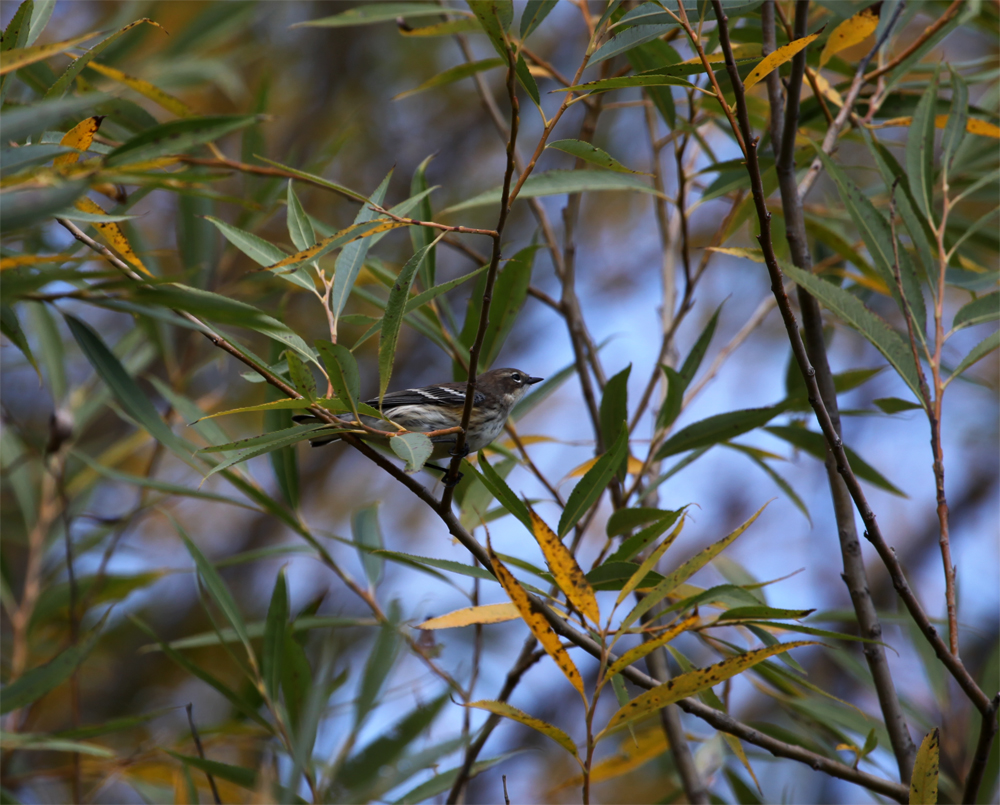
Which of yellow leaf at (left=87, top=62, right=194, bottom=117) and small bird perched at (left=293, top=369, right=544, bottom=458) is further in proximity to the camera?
small bird perched at (left=293, top=369, right=544, bottom=458)

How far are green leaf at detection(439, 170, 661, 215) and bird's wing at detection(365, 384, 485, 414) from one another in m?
1.30

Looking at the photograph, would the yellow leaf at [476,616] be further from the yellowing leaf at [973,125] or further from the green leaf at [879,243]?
the yellowing leaf at [973,125]

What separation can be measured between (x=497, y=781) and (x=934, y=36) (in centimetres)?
548

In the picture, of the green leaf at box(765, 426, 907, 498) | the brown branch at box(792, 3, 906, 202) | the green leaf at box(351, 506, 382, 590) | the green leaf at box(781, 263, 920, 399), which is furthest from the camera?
the green leaf at box(351, 506, 382, 590)

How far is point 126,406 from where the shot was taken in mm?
2072

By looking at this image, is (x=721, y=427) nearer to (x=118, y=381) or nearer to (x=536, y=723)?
(x=536, y=723)

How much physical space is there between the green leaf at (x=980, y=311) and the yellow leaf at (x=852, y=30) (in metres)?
0.86

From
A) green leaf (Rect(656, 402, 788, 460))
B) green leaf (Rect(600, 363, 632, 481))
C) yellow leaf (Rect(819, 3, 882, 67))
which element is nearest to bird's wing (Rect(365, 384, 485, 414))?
green leaf (Rect(600, 363, 632, 481))

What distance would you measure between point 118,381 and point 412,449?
876 mm

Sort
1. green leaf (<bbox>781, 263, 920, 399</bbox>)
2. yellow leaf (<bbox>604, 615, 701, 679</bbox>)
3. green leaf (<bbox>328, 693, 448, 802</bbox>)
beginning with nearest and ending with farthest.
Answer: yellow leaf (<bbox>604, 615, 701, 679</bbox>) → green leaf (<bbox>781, 263, 920, 399</bbox>) → green leaf (<bbox>328, 693, 448, 802</bbox>)

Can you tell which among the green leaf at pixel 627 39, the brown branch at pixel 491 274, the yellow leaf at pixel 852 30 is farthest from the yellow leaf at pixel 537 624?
the yellow leaf at pixel 852 30

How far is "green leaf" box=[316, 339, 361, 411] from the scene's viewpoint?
1548 millimetres

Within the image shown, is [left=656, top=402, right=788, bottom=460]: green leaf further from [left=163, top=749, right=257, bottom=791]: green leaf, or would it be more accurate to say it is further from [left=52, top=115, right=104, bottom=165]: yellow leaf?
[left=52, top=115, right=104, bottom=165]: yellow leaf

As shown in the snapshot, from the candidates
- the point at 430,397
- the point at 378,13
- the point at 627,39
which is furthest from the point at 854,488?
the point at 430,397
